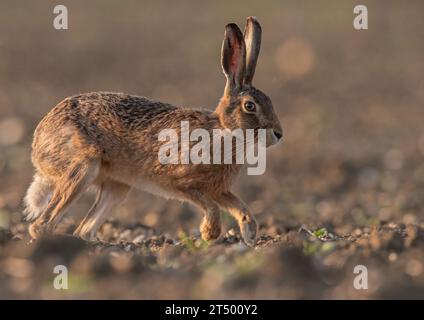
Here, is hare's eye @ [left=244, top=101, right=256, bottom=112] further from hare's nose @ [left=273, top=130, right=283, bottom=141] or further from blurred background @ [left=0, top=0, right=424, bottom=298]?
blurred background @ [left=0, top=0, right=424, bottom=298]

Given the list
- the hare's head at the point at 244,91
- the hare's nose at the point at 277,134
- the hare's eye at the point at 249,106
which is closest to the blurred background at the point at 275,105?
the hare's nose at the point at 277,134

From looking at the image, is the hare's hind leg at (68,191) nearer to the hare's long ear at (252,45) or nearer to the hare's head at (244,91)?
the hare's head at (244,91)

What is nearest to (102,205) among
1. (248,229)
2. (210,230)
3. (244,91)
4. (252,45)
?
(210,230)

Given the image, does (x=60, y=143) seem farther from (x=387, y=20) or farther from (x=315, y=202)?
(x=387, y=20)

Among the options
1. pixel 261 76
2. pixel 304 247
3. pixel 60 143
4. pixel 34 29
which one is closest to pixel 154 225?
pixel 60 143

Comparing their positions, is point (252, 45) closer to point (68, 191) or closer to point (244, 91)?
point (244, 91)

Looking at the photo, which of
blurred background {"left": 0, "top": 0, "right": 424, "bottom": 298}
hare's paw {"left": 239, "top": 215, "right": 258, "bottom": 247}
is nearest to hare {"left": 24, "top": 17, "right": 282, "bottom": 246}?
hare's paw {"left": 239, "top": 215, "right": 258, "bottom": 247}

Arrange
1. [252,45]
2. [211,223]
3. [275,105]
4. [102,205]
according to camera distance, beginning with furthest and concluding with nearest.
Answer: [275,105]
[102,205]
[252,45]
[211,223]
